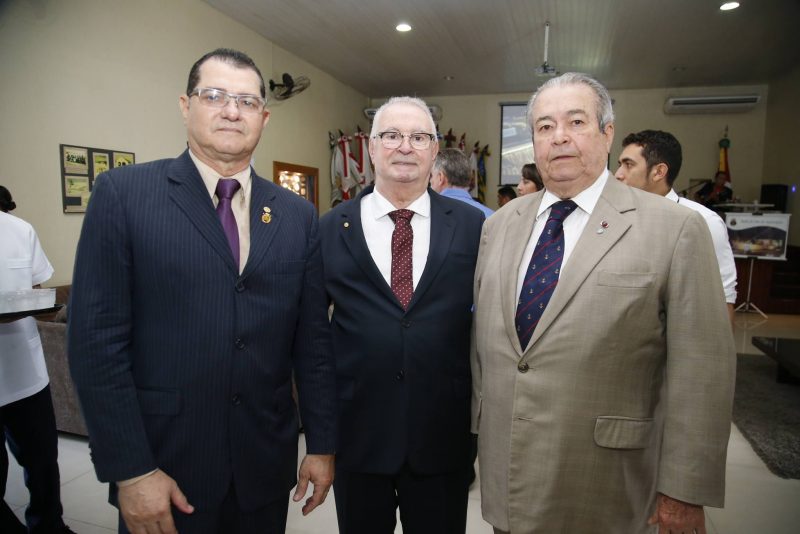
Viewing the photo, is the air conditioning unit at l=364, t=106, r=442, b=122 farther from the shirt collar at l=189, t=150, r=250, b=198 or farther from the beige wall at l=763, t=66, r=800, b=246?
the shirt collar at l=189, t=150, r=250, b=198

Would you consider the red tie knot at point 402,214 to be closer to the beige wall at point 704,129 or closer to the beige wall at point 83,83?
the beige wall at point 83,83

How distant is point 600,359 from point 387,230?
2.59ft

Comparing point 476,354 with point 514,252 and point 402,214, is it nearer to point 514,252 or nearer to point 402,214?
point 514,252

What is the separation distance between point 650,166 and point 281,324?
254 centimetres

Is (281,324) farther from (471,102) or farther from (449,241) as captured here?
(471,102)

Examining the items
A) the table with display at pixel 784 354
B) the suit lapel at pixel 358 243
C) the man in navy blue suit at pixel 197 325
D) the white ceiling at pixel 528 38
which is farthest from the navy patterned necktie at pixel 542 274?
the white ceiling at pixel 528 38

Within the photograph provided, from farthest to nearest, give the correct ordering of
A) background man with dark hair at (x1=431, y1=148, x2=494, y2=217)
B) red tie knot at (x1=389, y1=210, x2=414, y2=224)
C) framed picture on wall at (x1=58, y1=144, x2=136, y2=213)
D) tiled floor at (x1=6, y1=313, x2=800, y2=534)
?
framed picture on wall at (x1=58, y1=144, x2=136, y2=213) < background man with dark hair at (x1=431, y1=148, x2=494, y2=217) < tiled floor at (x1=6, y1=313, x2=800, y2=534) < red tie knot at (x1=389, y1=210, x2=414, y2=224)

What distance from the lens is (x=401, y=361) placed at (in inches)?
59.2

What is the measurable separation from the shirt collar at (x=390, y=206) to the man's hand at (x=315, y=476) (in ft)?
2.60

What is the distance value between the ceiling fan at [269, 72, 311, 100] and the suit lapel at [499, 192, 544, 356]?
622 centimetres

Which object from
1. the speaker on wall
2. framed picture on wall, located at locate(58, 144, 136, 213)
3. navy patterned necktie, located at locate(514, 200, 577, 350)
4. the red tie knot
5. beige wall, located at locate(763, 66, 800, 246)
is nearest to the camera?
navy patterned necktie, located at locate(514, 200, 577, 350)

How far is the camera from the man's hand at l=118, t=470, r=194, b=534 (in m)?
1.11

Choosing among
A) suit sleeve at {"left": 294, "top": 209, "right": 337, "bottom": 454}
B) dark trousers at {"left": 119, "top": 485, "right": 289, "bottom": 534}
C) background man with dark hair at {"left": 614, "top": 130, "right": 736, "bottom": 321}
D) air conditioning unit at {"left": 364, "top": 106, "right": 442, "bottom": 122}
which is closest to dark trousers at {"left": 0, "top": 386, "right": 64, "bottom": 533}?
dark trousers at {"left": 119, "top": 485, "right": 289, "bottom": 534}

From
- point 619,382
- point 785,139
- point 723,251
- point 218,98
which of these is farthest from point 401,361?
point 785,139
